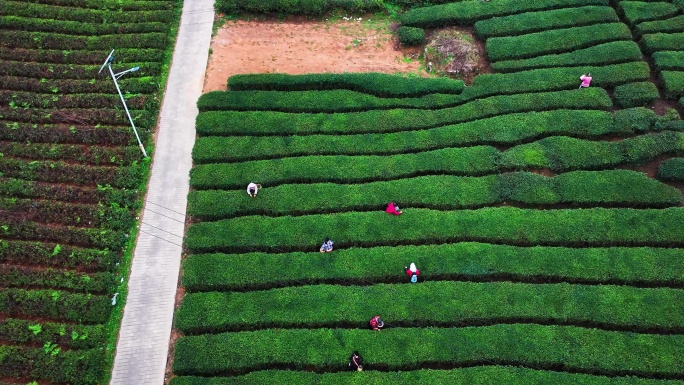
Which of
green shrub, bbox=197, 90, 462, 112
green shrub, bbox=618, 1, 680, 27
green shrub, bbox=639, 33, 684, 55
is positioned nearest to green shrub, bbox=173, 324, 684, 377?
green shrub, bbox=197, 90, 462, 112

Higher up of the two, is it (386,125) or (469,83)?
(469,83)

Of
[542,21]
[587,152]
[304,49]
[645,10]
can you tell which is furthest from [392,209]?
[645,10]

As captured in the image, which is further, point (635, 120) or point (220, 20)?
point (220, 20)

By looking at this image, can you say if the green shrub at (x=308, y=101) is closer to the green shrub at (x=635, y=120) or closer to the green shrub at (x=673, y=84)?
the green shrub at (x=635, y=120)

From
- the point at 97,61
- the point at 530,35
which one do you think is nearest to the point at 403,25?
the point at 530,35

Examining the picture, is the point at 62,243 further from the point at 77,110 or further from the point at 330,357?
the point at 330,357

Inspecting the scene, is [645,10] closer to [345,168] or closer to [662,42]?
[662,42]
